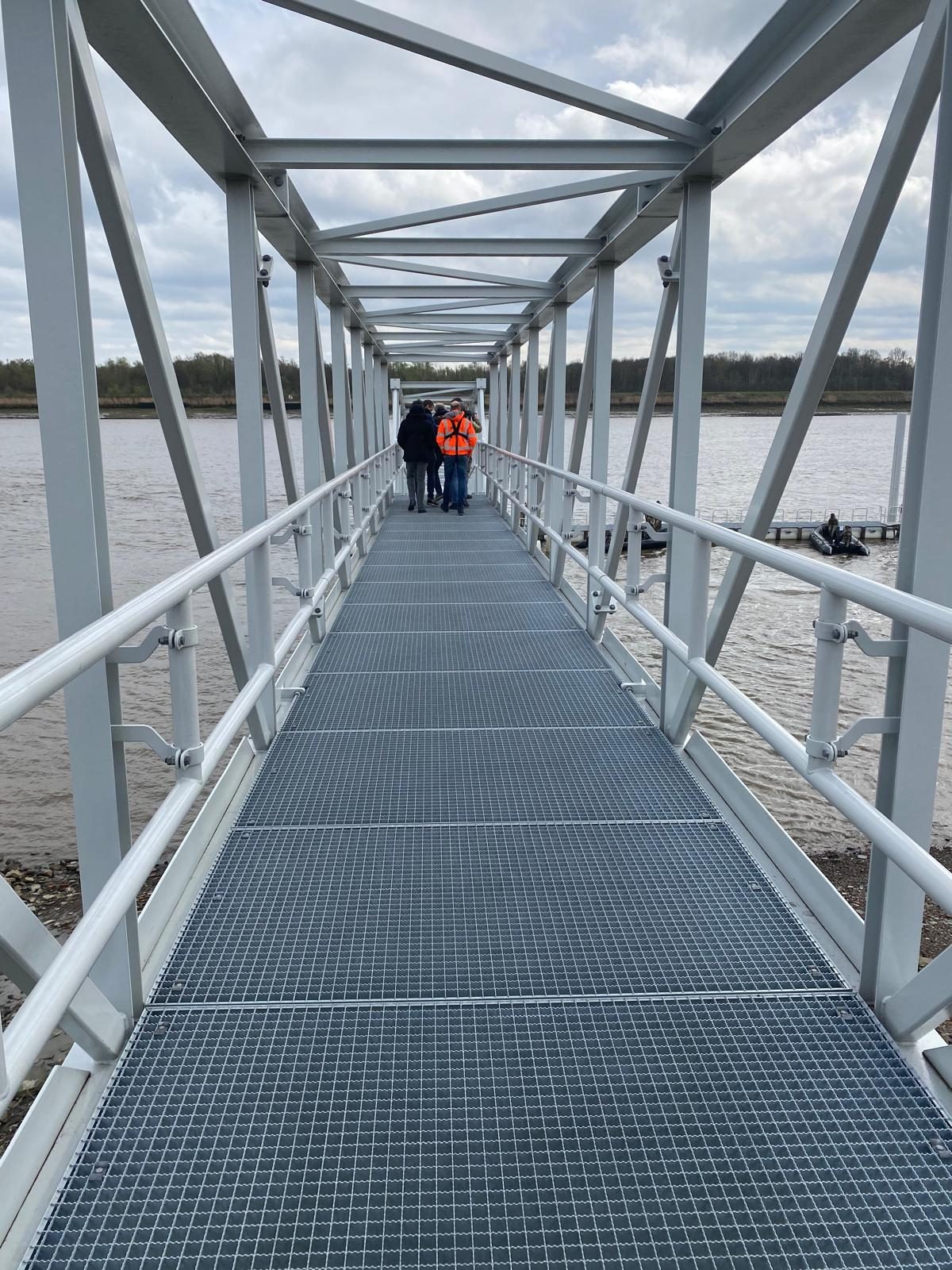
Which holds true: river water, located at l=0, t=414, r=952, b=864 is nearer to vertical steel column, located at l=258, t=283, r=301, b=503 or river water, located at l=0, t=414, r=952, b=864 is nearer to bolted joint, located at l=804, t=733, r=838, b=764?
vertical steel column, located at l=258, t=283, r=301, b=503

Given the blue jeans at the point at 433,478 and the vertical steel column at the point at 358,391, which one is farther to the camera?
the blue jeans at the point at 433,478

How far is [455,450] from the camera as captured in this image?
45.5ft

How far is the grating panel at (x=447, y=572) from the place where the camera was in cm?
857

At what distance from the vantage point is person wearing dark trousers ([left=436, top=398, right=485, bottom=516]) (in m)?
13.5

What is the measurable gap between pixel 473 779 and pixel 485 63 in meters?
2.62

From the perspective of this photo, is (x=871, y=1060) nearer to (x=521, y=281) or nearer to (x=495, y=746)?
(x=495, y=746)

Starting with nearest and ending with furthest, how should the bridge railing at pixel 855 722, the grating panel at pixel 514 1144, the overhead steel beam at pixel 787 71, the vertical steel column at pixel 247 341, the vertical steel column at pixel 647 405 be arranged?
the grating panel at pixel 514 1144, the bridge railing at pixel 855 722, the overhead steel beam at pixel 787 71, the vertical steel column at pixel 247 341, the vertical steel column at pixel 647 405

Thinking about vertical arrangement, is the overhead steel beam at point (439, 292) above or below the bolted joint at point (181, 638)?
above

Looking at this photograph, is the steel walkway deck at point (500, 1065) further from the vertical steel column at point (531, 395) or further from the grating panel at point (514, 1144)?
the vertical steel column at point (531, 395)

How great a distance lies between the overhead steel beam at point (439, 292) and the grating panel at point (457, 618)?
10.9 feet

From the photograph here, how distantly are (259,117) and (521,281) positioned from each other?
471cm

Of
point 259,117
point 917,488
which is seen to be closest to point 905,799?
point 917,488

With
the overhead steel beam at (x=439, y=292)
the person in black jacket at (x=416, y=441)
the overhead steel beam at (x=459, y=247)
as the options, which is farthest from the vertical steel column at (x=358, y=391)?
the overhead steel beam at (x=459, y=247)

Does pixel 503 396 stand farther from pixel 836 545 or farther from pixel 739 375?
pixel 836 545
